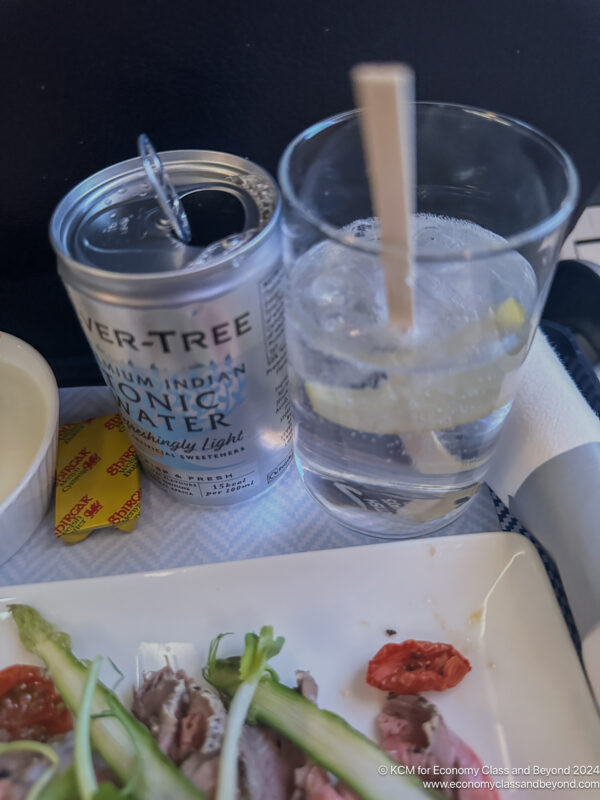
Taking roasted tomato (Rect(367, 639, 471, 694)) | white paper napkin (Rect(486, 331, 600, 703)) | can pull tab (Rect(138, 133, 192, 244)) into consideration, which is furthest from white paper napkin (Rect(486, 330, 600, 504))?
can pull tab (Rect(138, 133, 192, 244))

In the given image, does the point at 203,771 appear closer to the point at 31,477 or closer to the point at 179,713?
the point at 179,713

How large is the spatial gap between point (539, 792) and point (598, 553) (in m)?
0.11

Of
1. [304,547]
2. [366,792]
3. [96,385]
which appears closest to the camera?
[366,792]

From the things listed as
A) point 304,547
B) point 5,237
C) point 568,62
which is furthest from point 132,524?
point 568,62

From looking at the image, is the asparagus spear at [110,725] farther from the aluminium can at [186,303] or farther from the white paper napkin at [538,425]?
the white paper napkin at [538,425]

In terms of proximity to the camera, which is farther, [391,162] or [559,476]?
[559,476]

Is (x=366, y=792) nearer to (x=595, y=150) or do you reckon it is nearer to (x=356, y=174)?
(x=356, y=174)

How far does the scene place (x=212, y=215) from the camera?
13.0 inches

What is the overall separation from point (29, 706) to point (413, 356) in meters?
0.25

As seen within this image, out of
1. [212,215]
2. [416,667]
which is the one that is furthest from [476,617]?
[212,215]

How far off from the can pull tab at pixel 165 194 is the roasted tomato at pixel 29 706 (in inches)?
9.0

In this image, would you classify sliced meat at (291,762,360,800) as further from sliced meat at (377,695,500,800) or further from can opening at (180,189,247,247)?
can opening at (180,189,247,247)

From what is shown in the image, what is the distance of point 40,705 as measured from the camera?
319 millimetres

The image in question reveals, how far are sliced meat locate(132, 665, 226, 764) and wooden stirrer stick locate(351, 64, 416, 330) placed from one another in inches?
8.2
